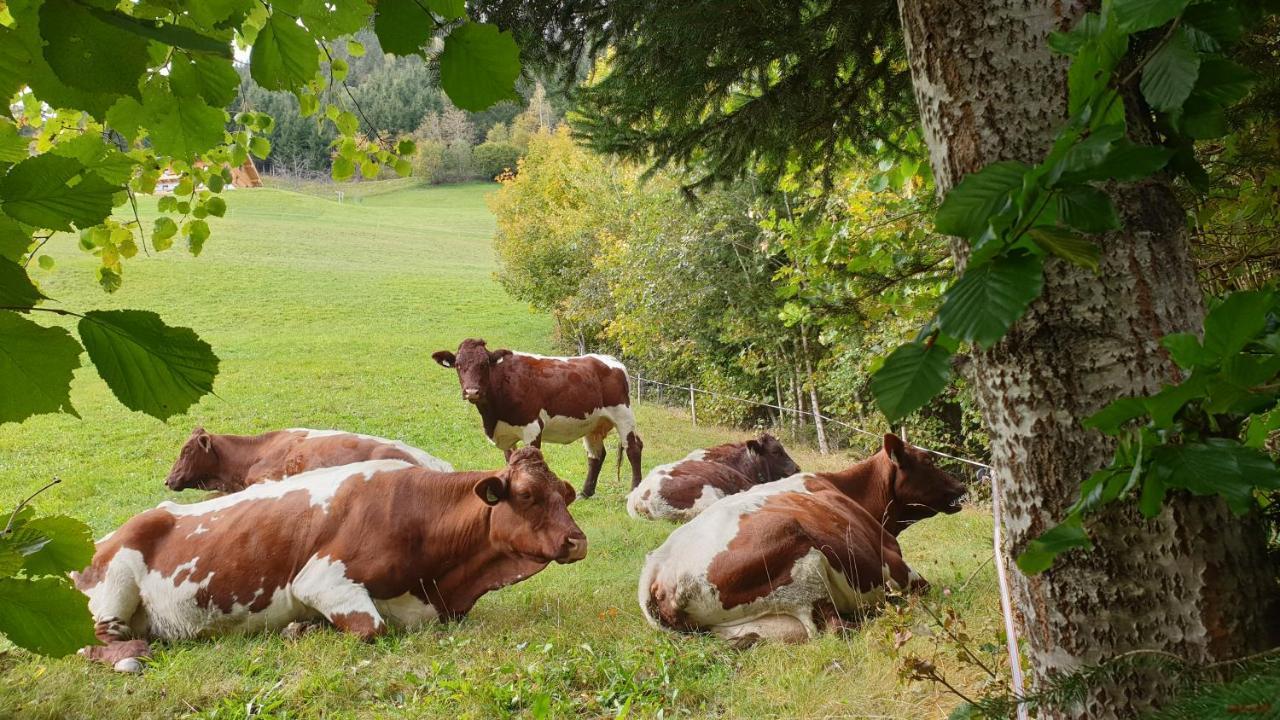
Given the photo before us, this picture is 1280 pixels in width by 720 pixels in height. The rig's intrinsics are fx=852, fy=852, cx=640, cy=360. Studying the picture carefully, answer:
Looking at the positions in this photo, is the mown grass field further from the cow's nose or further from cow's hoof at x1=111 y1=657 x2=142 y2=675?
the cow's nose

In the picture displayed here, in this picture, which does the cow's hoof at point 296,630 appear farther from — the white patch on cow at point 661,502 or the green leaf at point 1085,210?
the green leaf at point 1085,210

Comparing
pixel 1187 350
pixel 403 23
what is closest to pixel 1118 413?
pixel 1187 350

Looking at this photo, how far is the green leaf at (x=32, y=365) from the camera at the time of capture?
2.15 feet

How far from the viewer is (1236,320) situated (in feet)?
2.63

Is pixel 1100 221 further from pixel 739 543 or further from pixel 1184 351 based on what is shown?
pixel 739 543

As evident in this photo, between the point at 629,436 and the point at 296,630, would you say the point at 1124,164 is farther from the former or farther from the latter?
the point at 629,436

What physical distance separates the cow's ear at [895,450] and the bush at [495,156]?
7721 centimetres

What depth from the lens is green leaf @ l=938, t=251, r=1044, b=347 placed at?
0.80 meters

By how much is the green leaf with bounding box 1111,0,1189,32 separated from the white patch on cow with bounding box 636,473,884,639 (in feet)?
14.3

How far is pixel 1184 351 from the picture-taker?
2.75ft

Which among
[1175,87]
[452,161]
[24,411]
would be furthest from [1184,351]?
[452,161]

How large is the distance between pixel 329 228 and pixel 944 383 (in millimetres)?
60835

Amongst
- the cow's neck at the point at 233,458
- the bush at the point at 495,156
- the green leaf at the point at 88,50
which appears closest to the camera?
the green leaf at the point at 88,50

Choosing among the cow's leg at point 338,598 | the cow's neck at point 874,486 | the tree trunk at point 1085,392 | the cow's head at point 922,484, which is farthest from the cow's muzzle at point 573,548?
the tree trunk at point 1085,392
